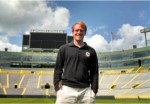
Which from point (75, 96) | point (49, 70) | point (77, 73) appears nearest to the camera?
point (75, 96)

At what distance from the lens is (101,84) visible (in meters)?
64.5

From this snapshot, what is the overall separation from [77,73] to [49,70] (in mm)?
75201

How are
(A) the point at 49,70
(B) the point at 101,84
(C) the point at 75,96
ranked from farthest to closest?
(A) the point at 49,70, (B) the point at 101,84, (C) the point at 75,96

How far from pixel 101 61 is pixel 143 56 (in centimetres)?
1276

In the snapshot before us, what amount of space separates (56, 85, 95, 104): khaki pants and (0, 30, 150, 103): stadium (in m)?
47.8

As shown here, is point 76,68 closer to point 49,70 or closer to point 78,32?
point 78,32

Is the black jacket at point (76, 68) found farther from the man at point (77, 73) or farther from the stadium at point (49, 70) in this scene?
the stadium at point (49, 70)

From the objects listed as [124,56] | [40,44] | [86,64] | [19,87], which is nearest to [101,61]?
[124,56]

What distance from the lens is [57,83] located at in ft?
18.0

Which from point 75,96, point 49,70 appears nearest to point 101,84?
point 49,70

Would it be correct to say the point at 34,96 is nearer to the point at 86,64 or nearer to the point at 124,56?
the point at 124,56

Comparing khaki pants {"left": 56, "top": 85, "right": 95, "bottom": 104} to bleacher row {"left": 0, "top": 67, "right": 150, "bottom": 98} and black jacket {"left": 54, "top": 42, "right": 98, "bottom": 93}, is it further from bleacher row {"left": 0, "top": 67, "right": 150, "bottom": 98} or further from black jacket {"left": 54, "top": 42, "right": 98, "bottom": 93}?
bleacher row {"left": 0, "top": 67, "right": 150, "bottom": 98}

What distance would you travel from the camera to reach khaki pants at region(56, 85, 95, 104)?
5312 mm

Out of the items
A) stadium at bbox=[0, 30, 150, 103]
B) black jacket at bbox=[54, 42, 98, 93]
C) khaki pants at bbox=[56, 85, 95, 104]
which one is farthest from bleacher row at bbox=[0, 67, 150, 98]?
khaki pants at bbox=[56, 85, 95, 104]
